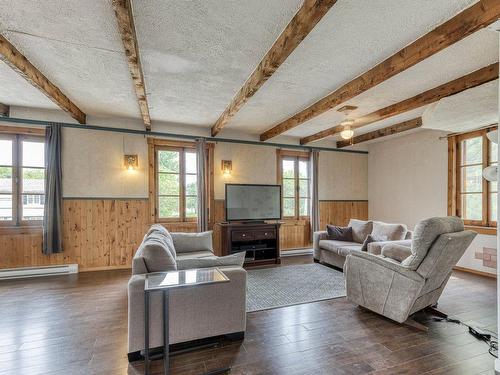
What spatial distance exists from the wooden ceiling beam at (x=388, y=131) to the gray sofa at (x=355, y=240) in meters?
1.86

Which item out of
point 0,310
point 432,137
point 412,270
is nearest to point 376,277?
point 412,270

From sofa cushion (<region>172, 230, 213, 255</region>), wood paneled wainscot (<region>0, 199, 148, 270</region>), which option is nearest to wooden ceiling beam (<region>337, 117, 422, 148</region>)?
sofa cushion (<region>172, 230, 213, 255</region>)

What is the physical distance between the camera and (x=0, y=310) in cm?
299

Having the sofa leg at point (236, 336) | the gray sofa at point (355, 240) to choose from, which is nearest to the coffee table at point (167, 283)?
the sofa leg at point (236, 336)

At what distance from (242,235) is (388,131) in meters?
3.65

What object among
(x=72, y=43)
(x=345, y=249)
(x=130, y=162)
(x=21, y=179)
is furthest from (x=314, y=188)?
(x=21, y=179)

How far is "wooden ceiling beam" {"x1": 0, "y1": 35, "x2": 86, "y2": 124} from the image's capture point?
2396 millimetres

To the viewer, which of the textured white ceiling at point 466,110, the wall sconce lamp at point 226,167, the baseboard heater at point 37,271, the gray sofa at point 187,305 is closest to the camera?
the gray sofa at point 187,305

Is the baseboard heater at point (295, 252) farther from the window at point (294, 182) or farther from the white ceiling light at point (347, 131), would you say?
Result: the white ceiling light at point (347, 131)

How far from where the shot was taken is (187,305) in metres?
2.21

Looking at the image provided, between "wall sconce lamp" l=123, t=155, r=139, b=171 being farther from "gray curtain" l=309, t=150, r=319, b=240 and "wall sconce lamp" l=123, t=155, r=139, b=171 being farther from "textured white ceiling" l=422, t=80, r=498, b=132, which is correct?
"textured white ceiling" l=422, t=80, r=498, b=132

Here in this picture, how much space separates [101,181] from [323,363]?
451 centimetres

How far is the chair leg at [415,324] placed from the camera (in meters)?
2.55

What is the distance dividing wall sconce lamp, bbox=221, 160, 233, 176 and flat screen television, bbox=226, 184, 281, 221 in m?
0.46
